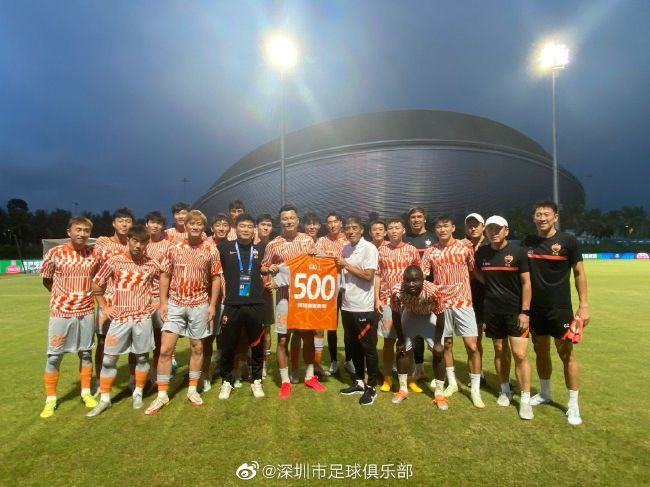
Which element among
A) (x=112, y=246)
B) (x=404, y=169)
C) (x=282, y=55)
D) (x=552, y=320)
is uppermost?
(x=404, y=169)

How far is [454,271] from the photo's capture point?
4477 mm

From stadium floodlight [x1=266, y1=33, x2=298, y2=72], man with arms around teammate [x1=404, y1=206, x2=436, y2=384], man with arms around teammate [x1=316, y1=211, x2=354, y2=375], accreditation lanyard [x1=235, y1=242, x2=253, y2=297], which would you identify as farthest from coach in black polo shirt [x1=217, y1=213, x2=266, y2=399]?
stadium floodlight [x1=266, y1=33, x2=298, y2=72]

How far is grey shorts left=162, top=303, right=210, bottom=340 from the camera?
4.37 m

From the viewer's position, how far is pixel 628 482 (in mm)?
2850

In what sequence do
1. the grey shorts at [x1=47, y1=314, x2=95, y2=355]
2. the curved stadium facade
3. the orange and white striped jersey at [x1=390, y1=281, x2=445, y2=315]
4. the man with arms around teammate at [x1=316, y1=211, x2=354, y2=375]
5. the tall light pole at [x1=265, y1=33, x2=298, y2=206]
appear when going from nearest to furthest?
1. the grey shorts at [x1=47, y1=314, x2=95, y2=355]
2. the orange and white striped jersey at [x1=390, y1=281, x2=445, y2=315]
3. the man with arms around teammate at [x1=316, y1=211, x2=354, y2=375]
4. the tall light pole at [x1=265, y1=33, x2=298, y2=206]
5. the curved stadium facade

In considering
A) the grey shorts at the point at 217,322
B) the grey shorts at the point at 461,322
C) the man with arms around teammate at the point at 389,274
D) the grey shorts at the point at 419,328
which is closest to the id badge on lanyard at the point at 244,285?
the grey shorts at the point at 217,322

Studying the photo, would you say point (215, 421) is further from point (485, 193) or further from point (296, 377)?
point (485, 193)

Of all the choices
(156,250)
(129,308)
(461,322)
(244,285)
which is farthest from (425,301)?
(156,250)

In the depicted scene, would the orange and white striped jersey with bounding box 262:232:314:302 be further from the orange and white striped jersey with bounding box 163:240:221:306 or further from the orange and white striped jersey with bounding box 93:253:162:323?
the orange and white striped jersey with bounding box 93:253:162:323

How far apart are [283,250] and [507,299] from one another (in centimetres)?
279

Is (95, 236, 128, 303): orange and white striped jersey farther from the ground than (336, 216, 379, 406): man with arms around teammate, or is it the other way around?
(95, 236, 128, 303): orange and white striped jersey
